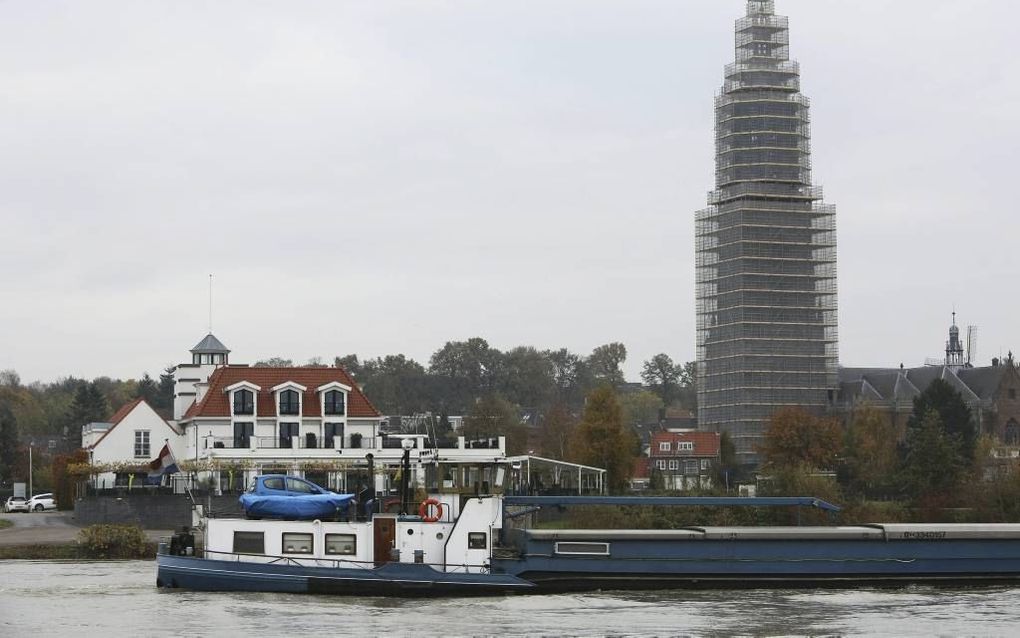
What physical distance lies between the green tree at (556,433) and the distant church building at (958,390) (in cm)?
3051

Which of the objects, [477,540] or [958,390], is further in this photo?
[958,390]

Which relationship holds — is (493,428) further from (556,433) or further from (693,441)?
(693,441)

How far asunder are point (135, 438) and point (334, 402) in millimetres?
11901

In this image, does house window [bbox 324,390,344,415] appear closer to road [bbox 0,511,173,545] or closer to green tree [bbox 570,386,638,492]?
road [bbox 0,511,173,545]

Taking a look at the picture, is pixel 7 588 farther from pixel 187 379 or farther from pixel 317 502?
pixel 187 379

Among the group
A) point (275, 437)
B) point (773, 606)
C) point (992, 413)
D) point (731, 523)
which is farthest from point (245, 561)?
point (992, 413)

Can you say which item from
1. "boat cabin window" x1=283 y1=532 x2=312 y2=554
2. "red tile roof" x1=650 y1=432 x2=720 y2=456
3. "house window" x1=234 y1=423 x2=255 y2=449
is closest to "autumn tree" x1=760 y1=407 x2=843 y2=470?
"red tile roof" x1=650 y1=432 x2=720 y2=456

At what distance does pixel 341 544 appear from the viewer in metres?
45.5

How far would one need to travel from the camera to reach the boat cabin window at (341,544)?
45.4 meters

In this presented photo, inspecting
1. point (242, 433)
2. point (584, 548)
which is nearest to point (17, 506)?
point (242, 433)

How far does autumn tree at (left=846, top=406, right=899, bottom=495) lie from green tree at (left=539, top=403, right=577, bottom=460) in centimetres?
2425

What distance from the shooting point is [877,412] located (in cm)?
14812

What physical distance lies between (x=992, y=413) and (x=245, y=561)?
135429mm

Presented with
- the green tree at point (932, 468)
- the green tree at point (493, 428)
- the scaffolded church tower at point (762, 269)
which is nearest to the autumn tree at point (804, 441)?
the green tree at point (493, 428)
